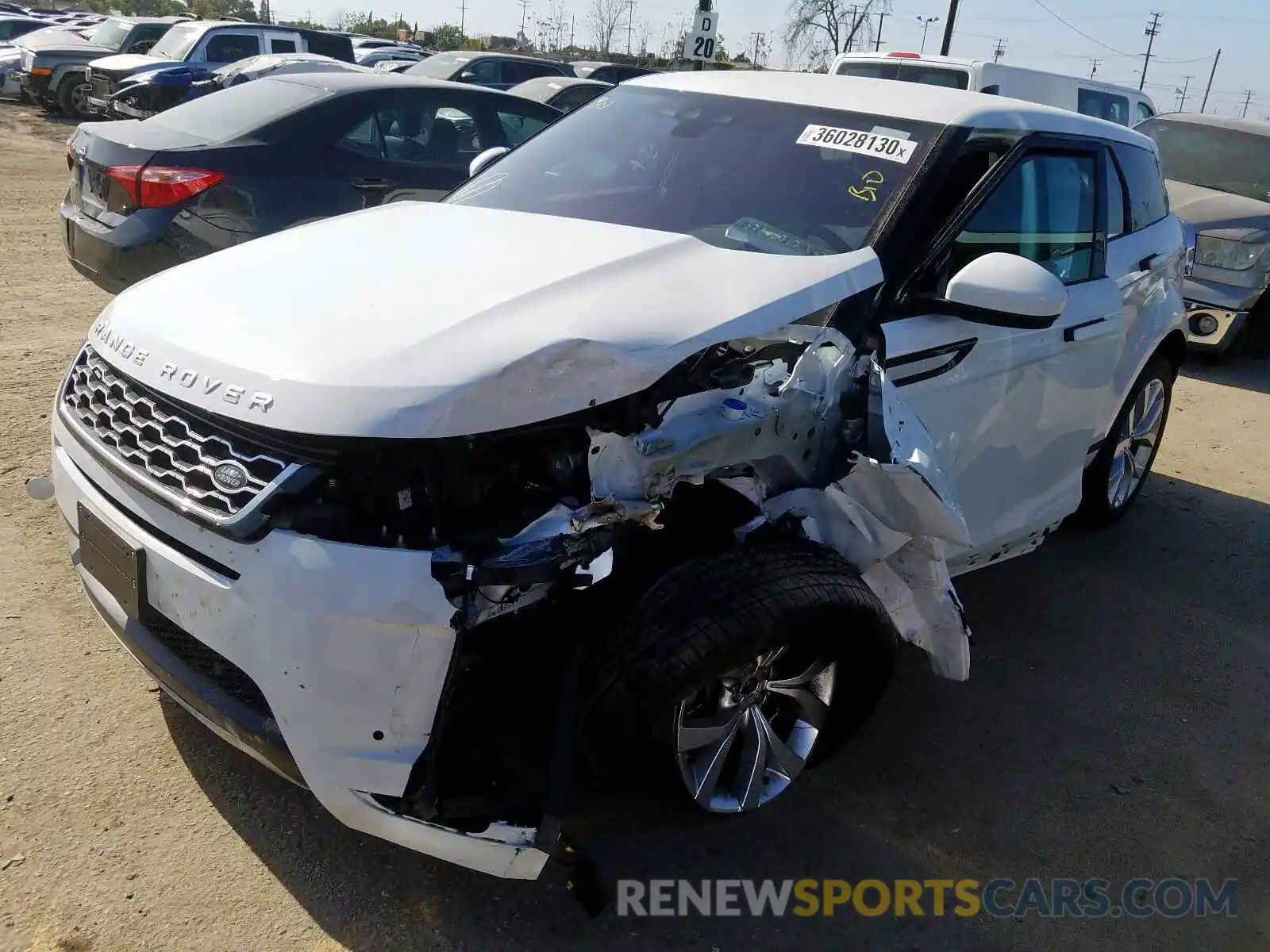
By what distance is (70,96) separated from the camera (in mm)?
18594

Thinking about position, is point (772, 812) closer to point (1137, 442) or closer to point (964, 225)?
point (964, 225)

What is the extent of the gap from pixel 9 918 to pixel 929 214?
2999 mm

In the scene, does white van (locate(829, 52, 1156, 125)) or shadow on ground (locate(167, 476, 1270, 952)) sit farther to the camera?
white van (locate(829, 52, 1156, 125))

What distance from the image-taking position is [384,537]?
2.12 metres

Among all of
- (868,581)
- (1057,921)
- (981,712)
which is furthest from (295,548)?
(981,712)

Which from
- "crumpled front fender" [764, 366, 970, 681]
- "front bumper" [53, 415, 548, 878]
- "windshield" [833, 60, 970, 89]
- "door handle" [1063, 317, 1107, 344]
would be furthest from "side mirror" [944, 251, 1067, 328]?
"windshield" [833, 60, 970, 89]

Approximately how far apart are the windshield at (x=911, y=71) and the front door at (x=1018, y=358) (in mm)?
6828

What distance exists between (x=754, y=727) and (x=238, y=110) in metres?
5.14

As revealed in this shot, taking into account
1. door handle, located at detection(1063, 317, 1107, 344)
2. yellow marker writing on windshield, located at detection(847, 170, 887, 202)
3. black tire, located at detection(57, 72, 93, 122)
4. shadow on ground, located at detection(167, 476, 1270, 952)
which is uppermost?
yellow marker writing on windshield, located at detection(847, 170, 887, 202)

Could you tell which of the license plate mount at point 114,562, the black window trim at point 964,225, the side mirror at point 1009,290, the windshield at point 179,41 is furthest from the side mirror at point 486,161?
the windshield at point 179,41

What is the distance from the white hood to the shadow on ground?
1.15 metres

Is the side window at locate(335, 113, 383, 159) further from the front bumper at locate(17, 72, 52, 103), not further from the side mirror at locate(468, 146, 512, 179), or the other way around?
the front bumper at locate(17, 72, 52, 103)

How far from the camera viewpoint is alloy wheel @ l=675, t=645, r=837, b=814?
8.59 feet

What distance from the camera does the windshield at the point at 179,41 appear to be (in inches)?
622
